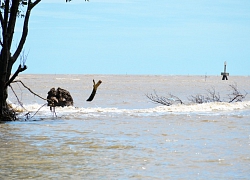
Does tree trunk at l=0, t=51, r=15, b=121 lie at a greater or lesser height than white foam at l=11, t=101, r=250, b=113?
greater

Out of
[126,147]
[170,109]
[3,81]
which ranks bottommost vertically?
[126,147]

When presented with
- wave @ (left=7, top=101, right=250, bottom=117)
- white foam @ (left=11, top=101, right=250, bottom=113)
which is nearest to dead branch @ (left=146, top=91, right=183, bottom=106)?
white foam @ (left=11, top=101, right=250, bottom=113)

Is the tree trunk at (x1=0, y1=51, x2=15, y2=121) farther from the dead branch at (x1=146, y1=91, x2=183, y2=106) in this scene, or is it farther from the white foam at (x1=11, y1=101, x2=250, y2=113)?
the dead branch at (x1=146, y1=91, x2=183, y2=106)

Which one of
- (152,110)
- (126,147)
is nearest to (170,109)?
(152,110)

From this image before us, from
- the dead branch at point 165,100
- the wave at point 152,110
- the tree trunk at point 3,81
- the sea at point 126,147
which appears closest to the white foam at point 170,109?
the wave at point 152,110

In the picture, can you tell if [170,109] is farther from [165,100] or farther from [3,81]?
[165,100]

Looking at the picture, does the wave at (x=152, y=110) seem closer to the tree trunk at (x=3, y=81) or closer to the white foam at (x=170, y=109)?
the white foam at (x=170, y=109)

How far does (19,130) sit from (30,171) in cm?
796

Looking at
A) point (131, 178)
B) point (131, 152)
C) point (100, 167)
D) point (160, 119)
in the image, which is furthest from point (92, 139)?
point (160, 119)

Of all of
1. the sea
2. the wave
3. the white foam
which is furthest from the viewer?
the white foam

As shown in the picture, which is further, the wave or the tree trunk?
the wave

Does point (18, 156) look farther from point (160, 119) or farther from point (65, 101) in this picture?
point (65, 101)

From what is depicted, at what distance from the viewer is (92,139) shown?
1655 centimetres

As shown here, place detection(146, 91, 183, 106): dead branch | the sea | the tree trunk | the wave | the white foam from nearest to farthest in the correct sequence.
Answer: the sea → the tree trunk → the wave → the white foam → detection(146, 91, 183, 106): dead branch
